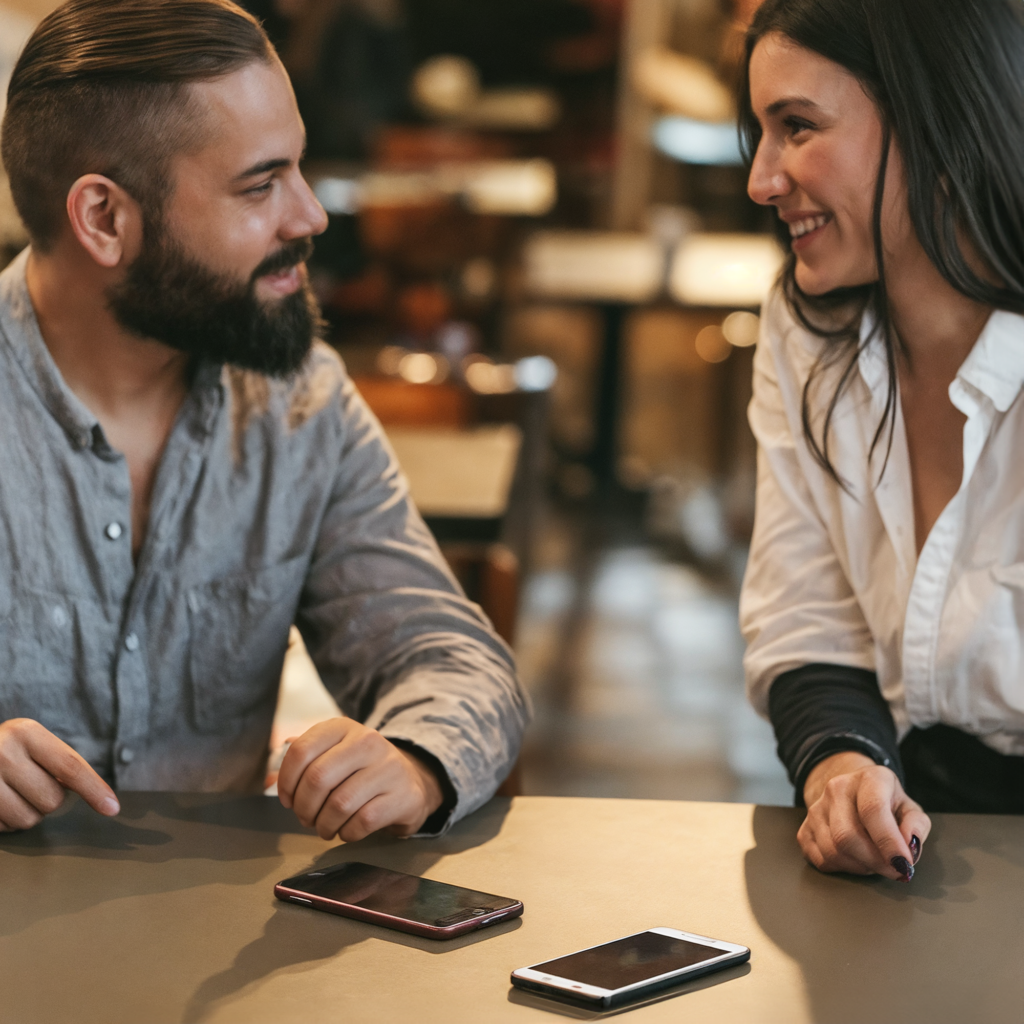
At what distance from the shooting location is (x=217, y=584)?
57.0 inches

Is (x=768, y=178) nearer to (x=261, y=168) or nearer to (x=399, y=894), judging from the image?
(x=261, y=168)

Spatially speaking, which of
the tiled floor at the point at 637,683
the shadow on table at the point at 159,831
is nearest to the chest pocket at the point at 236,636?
the shadow on table at the point at 159,831

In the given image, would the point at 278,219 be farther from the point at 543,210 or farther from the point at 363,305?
the point at 543,210

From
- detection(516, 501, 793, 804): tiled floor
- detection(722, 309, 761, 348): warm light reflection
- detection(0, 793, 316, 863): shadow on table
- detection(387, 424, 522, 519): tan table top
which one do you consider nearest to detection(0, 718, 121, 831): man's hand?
detection(0, 793, 316, 863): shadow on table

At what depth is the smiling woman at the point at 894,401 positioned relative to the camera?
1.28m

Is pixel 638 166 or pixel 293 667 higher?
pixel 638 166

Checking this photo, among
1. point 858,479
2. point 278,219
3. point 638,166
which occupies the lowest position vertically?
point 858,479

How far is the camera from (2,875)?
1003mm

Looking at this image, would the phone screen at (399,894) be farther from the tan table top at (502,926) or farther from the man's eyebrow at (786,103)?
the man's eyebrow at (786,103)

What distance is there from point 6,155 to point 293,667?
1.05 metres

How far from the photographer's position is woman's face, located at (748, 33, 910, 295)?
130 centimetres

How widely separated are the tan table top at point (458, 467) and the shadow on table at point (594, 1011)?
1.37 metres

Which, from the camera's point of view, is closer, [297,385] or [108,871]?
[108,871]

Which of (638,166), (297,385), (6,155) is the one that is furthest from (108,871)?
(638,166)
